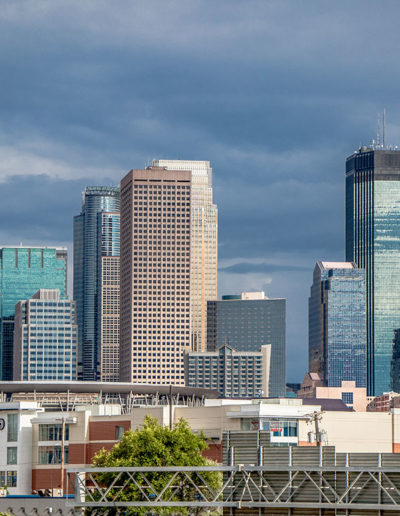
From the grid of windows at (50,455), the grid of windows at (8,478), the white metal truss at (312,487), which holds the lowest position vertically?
the grid of windows at (8,478)

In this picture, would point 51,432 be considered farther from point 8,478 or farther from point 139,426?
point 139,426

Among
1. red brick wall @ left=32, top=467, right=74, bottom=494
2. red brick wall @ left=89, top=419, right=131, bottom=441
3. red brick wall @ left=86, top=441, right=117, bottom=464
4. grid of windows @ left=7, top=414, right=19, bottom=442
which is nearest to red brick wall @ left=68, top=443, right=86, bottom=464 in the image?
red brick wall @ left=86, top=441, right=117, bottom=464

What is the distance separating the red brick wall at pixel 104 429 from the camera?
548 feet

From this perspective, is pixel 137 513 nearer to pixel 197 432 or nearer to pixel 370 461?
pixel 370 461

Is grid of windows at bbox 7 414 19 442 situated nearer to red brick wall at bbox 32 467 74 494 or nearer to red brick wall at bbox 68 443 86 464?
red brick wall at bbox 32 467 74 494

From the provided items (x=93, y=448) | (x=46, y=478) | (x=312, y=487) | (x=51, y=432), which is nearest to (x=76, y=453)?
(x=93, y=448)

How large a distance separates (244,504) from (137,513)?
34823 mm

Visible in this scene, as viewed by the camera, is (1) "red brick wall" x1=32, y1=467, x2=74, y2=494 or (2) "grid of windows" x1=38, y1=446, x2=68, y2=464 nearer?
(1) "red brick wall" x1=32, y1=467, x2=74, y2=494

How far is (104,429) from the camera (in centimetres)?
16788

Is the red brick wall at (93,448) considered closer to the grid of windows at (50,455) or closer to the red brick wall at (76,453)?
the red brick wall at (76,453)

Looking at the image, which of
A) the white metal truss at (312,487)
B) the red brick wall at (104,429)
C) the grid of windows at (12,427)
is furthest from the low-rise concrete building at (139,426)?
the white metal truss at (312,487)

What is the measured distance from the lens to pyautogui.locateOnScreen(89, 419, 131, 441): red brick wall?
6580 inches

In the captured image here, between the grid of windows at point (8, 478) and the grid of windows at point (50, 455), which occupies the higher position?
the grid of windows at point (50, 455)

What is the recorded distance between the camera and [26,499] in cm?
12812
